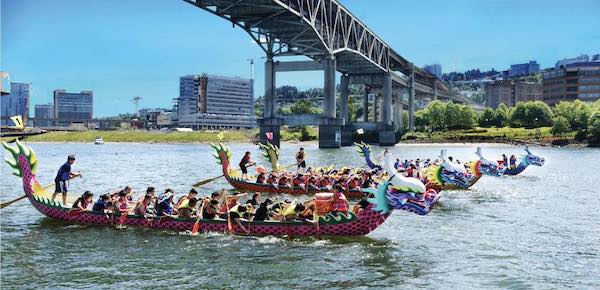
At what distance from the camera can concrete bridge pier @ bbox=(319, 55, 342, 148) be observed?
3642 inches

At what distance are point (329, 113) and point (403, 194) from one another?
250 feet

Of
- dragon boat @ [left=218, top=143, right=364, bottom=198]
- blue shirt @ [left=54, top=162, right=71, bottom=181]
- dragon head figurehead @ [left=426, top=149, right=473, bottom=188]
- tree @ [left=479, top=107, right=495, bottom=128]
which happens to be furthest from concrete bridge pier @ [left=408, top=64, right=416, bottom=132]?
blue shirt @ [left=54, top=162, right=71, bottom=181]

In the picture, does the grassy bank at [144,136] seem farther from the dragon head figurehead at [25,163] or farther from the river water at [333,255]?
the river water at [333,255]

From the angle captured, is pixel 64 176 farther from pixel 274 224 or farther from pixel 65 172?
pixel 274 224

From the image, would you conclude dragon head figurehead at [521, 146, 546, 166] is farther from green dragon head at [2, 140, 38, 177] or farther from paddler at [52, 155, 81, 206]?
green dragon head at [2, 140, 38, 177]

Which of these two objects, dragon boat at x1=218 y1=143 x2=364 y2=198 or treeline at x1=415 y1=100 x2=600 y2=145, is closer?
dragon boat at x1=218 y1=143 x2=364 y2=198

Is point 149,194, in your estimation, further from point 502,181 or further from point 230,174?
point 502,181

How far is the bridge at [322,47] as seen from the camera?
7862cm

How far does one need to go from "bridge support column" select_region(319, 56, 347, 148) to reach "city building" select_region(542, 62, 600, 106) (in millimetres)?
→ 100790

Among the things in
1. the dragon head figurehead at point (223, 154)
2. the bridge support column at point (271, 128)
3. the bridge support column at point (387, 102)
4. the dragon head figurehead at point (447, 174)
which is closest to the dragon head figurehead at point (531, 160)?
the dragon head figurehead at point (447, 174)

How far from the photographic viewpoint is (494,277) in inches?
612

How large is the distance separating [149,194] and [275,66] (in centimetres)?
7848

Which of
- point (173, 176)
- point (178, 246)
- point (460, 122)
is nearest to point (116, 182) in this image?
point (173, 176)

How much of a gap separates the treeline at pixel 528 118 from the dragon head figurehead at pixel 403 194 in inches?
3423
